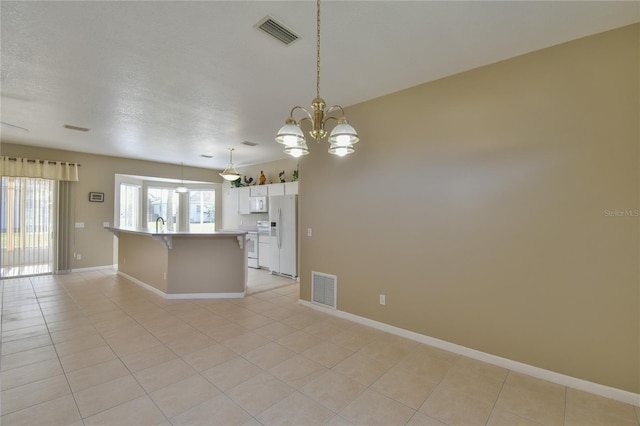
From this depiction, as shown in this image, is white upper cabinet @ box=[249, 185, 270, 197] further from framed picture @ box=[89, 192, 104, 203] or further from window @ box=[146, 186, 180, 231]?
framed picture @ box=[89, 192, 104, 203]

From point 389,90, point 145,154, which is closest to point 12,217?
point 145,154

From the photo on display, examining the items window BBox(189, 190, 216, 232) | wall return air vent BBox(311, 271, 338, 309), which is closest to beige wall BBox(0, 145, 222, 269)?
window BBox(189, 190, 216, 232)

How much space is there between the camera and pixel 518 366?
256 cm

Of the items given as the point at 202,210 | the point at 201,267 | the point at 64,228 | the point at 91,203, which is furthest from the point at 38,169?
the point at 201,267

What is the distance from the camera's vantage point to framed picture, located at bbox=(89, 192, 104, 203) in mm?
6738

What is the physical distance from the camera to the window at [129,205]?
25.1ft

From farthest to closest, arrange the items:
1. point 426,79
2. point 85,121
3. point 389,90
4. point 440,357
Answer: point 85,121
point 389,90
point 426,79
point 440,357

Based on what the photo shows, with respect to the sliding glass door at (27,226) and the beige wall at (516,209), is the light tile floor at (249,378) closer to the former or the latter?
the beige wall at (516,209)

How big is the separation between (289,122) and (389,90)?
182 centimetres

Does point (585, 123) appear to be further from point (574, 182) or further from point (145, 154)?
point (145, 154)

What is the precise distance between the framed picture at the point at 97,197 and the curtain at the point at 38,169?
1.56 feet

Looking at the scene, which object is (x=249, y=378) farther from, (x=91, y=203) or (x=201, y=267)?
(x=91, y=203)

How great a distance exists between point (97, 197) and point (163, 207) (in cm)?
196

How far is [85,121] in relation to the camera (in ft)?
14.4
